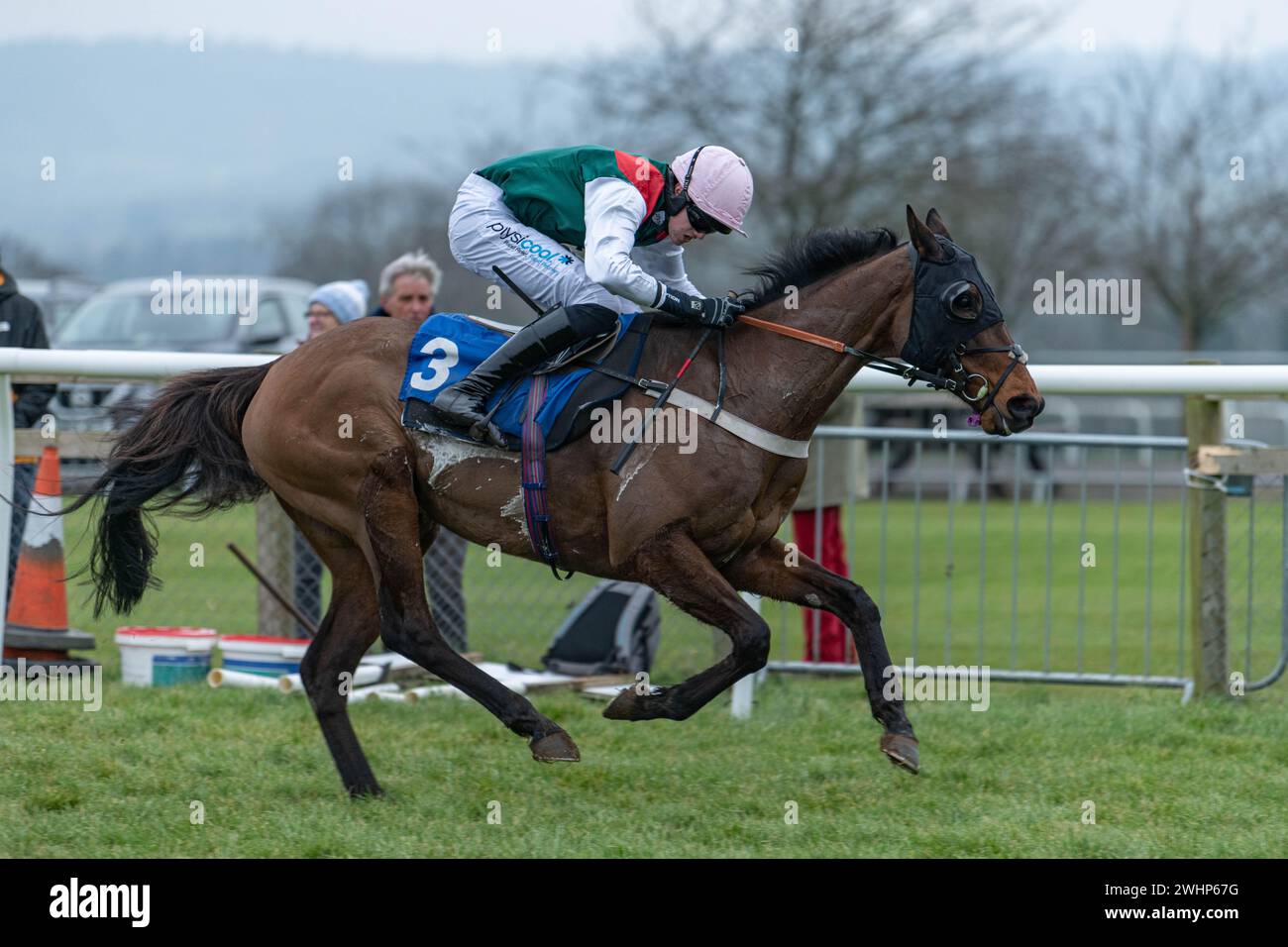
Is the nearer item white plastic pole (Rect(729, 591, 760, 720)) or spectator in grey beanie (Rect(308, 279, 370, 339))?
white plastic pole (Rect(729, 591, 760, 720))

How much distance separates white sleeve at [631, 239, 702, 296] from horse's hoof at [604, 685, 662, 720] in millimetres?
1407

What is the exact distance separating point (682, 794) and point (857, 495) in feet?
9.26

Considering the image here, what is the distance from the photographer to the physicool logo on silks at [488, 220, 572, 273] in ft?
16.2

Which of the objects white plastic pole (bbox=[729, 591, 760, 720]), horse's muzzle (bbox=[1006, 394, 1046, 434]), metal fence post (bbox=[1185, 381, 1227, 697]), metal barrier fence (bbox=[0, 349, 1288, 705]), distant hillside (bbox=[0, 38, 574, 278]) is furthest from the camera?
distant hillside (bbox=[0, 38, 574, 278])

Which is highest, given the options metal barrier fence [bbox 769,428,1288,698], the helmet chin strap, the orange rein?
the helmet chin strap

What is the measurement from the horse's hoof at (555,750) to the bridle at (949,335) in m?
1.46

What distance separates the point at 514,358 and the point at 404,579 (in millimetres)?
807

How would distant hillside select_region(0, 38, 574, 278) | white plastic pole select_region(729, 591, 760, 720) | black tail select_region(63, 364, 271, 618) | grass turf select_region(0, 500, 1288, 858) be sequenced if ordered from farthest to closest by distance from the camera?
distant hillside select_region(0, 38, 574, 278), white plastic pole select_region(729, 591, 760, 720), black tail select_region(63, 364, 271, 618), grass turf select_region(0, 500, 1288, 858)

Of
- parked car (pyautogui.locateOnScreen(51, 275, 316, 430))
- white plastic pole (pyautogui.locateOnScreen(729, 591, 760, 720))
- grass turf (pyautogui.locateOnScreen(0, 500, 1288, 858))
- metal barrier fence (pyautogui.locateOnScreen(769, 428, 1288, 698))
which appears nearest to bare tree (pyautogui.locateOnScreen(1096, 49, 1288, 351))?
metal barrier fence (pyautogui.locateOnScreen(769, 428, 1288, 698))

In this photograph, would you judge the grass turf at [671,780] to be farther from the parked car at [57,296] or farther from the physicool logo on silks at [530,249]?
the parked car at [57,296]

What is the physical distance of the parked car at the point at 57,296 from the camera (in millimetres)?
16547

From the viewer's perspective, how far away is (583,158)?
487cm

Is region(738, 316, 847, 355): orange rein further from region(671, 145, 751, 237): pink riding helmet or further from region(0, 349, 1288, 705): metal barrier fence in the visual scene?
region(0, 349, 1288, 705): metal barrier fence
